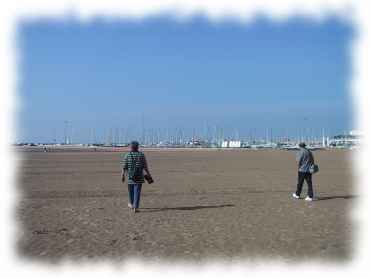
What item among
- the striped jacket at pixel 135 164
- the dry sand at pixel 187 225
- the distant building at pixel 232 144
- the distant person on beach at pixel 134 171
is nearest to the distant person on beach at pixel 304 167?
the dry sand at pixel 187 225

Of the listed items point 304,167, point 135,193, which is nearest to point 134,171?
point 135,193

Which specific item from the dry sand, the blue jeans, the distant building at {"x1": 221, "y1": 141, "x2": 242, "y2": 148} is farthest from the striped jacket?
the distant building at {"x1": 221, "y1": 141, "x2": 242, "y2": 148}

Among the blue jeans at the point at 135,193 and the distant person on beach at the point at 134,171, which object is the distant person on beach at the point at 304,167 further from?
the blue jeans at the point at 135,193

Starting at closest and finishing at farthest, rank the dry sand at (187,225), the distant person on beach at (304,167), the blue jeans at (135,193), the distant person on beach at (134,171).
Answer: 1. the dry sand at (187,225)
2. the blue jeans at (135,193)
3. the distant person on beach at (134,171)
4. the distant person on beach at (304,167)

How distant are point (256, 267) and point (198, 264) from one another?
2.36ft

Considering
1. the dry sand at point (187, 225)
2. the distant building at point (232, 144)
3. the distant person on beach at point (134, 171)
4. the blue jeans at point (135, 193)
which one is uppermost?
the distant building at point (232, 144)

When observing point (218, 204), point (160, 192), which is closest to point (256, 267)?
point (218, 204)

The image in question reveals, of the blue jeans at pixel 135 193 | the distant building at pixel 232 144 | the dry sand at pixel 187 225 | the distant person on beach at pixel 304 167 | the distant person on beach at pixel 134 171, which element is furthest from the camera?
the distant building at pixel 232 144

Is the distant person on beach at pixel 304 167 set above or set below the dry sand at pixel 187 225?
above

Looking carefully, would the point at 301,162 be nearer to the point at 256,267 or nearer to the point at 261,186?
the point at 261,186

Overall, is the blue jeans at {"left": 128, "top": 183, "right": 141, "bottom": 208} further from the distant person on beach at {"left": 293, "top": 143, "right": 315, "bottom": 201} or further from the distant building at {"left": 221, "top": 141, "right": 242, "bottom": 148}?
the distant building at {"left": 221, "top": 141, "right": 242, "bottom": 148}

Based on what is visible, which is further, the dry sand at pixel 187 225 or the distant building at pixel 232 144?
the distant building at pixel 232 144

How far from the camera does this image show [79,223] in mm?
9992

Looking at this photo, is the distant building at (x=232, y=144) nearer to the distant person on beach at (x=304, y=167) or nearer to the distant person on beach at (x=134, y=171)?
the distant person on beach at (x=304, y=167)
